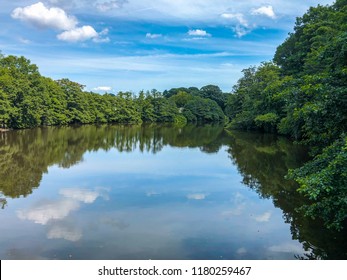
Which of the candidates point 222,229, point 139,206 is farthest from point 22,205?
point 222,229

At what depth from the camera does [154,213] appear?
30.8 feet

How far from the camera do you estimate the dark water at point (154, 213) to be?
701 cm

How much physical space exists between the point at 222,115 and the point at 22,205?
72.3 metres

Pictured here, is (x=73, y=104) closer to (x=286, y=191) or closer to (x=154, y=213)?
(x=286, y=191)

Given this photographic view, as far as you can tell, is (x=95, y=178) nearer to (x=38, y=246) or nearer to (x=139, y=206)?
(x=139, y=206)

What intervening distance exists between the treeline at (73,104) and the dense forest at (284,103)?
0.11 meters

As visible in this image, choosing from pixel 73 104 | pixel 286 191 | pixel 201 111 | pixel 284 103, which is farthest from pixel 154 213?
pixel 201 111

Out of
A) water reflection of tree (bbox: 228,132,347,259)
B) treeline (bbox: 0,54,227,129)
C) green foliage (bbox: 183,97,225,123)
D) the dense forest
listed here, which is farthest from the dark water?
green foliage (bbox: 183,97,225,123)

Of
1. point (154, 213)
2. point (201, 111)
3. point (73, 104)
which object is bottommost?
point (154, 213)

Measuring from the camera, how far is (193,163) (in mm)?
18078

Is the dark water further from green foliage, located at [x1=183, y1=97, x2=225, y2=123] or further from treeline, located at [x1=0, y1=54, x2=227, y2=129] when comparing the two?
green foliage, located at [x1=183, y1=97, x2=225, y2=123]

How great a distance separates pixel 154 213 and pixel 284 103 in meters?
23.5

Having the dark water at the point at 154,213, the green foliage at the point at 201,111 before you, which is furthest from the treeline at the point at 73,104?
the dark water at the point at 154,213

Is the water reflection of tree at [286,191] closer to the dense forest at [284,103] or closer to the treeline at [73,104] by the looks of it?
the dense forest at [284,103]
